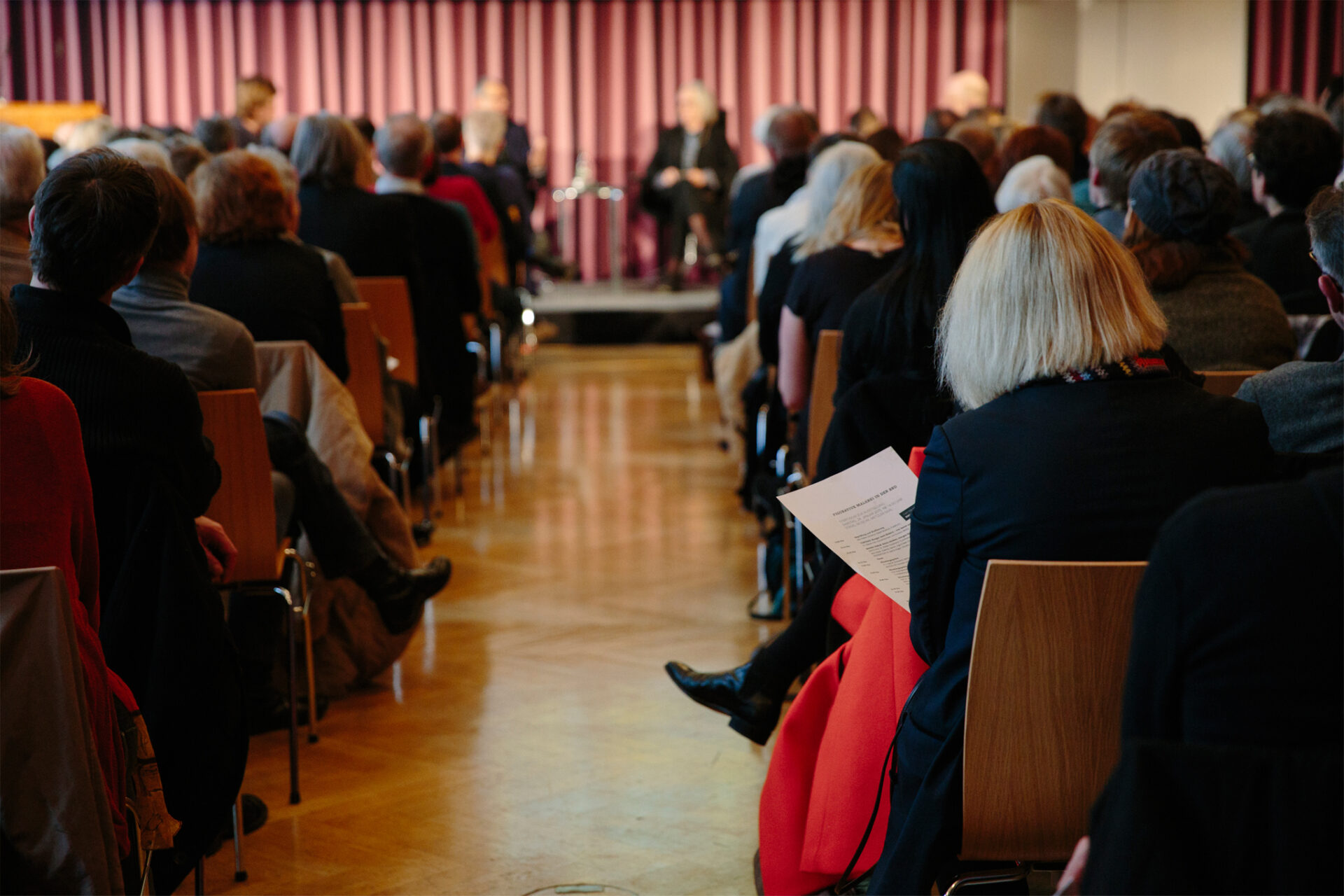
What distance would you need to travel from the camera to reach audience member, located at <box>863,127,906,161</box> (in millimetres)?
5336

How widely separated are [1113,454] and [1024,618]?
0.22m

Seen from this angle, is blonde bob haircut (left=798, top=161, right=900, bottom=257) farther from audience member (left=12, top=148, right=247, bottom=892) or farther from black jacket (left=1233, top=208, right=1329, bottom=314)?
audience member (left=12, top=148, right=247, bottom=892)

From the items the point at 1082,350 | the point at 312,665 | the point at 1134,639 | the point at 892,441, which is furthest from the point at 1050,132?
the point at 1134,639

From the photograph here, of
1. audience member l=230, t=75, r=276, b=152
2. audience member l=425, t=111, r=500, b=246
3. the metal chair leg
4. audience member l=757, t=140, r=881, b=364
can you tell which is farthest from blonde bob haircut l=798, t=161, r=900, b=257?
audience member l=230, t=75, r=276, b=152

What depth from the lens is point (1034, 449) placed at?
5.56 ft

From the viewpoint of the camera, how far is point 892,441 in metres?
2.79

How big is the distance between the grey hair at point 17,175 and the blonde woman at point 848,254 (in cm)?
178

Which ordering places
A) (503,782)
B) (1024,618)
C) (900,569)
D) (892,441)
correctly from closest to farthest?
(1024,618), (900,569), (892,441), (503,782)

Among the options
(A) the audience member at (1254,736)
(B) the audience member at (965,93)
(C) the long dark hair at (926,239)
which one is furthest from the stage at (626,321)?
(A) the audience member at (1254,736)

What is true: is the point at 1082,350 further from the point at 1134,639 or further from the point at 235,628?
the point at 235,628

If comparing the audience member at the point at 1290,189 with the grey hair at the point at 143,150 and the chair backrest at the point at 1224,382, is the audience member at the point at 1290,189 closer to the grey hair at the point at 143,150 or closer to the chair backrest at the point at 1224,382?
the chair backrest at the point at 1224,382

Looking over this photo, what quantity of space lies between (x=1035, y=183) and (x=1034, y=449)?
8.06ft

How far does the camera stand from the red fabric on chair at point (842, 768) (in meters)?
2.07

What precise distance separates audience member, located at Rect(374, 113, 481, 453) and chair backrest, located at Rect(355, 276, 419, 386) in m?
0.40
